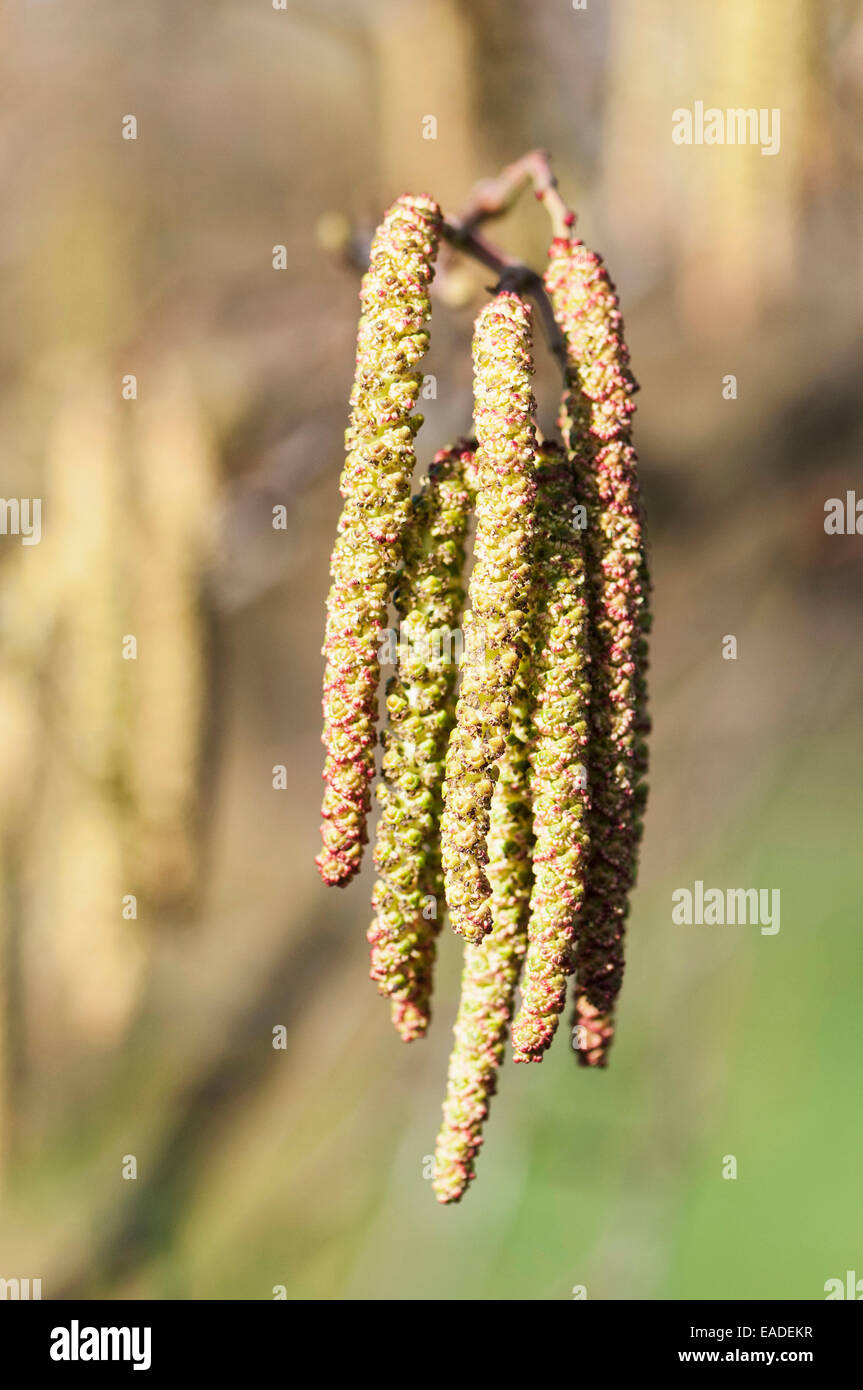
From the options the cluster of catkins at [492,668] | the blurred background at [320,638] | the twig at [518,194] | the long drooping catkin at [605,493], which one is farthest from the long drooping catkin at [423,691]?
the blurred background at [320,638]

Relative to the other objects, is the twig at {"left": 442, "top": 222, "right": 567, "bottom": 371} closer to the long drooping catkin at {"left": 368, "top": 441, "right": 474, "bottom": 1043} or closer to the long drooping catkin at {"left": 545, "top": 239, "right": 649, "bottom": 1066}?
the long drooping catkin at {"left": 545, "top": 239, "right": 649, "bottom": 1066}

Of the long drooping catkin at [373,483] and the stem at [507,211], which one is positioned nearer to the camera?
the long drooping catkin at [373,483]

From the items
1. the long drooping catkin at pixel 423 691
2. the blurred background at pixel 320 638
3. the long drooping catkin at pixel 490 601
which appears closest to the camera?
the long drooping catkin at pixel 490 601

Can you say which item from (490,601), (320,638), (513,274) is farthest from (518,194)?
(320,638)

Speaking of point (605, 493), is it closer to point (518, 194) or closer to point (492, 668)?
point (492, 668)

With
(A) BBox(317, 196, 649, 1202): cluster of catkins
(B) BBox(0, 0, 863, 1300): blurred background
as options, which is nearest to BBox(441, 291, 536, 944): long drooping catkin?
(A) BBox(317, 196, 649, 1202): cluster of catkins

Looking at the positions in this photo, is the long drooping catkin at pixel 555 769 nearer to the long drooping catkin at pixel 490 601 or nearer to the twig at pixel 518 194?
the long drooping catkin at pixel 490 601

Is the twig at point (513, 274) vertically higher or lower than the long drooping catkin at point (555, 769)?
higher
